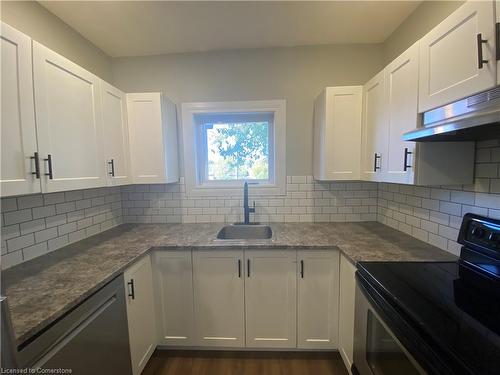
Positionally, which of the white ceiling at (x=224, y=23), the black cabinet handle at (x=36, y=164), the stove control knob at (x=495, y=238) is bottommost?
the stove control knob at (x=495, y=238)

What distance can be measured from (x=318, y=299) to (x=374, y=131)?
4.35 feet

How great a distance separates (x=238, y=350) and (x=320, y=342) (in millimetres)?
646

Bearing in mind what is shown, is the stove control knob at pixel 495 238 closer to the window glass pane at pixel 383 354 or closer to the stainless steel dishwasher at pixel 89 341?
the window glass pane at pixel 383 354

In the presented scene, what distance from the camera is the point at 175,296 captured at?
5.63ft

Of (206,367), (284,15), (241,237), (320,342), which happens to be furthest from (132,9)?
(320,342)

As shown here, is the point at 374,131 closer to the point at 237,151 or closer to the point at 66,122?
the point at 237,151

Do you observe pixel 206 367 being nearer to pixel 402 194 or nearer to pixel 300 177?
pixel 300 177

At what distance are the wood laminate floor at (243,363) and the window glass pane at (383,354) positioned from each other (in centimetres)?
69

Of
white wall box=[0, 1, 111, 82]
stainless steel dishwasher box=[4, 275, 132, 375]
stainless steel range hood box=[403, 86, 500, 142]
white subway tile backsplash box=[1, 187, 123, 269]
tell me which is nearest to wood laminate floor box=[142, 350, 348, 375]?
stainless steel dishwasher box=[4, 275, 132, 375]

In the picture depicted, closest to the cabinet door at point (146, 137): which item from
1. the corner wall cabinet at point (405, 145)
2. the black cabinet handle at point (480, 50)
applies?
the corner wall cabinet at point (405, 145)

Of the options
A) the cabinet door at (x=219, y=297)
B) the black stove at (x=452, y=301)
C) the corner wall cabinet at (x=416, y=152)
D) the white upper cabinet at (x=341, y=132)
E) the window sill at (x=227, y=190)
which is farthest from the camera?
the window sill at (x=227, y=190)

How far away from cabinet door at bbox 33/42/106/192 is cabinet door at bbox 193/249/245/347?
93cm

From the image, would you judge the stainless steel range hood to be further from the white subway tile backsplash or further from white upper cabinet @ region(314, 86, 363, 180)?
the white subway tile backsplash

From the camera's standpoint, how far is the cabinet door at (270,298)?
5.43ft
